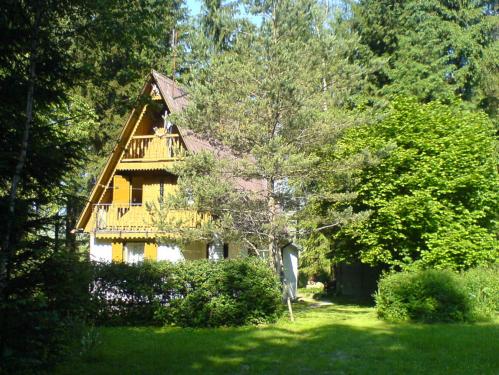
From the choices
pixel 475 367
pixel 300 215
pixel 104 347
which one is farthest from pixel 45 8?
pixel 300 215

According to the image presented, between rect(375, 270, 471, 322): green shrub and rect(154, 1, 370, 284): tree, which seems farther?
rect(154, 1, 370, 284): tree

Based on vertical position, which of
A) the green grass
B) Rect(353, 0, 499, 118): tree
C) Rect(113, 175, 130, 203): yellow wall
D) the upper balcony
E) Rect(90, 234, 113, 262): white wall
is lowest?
the green grass

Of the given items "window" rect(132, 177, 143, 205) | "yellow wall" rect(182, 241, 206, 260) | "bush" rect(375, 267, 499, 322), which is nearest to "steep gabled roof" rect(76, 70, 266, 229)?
"window" rect(132, 177, 143, 205)

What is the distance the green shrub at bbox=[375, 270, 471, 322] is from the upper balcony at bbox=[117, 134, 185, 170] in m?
10.6

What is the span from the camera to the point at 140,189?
994 inches

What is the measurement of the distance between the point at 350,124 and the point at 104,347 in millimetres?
10614

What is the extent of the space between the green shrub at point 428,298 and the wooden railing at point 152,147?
34.5ft

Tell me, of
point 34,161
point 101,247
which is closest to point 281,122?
point 101,247

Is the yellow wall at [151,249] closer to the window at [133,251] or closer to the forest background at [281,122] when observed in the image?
the window at [133,251]

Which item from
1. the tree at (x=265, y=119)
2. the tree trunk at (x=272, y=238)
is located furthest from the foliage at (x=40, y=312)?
the tree trunk at (x=272, y=238)

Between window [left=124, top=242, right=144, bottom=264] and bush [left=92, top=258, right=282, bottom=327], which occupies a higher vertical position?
window [left=124, top=242, right=144, bottom=264]

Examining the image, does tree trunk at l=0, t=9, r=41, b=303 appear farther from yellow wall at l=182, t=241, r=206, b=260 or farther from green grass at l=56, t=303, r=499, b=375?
yellow wall at l=182, t=241, r=206, b=260

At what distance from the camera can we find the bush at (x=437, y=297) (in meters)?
16.3

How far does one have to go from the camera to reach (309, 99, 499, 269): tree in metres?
20.7
